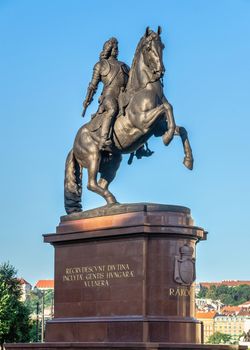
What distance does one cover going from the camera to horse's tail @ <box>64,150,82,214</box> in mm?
29938

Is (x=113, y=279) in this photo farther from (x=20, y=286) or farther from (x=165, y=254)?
(x=20, y=286)

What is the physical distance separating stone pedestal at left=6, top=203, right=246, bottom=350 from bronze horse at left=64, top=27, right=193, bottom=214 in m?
1.55

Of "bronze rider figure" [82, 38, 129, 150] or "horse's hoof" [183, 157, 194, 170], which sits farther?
"bronze rider figure" [82, 38, 129, 150]

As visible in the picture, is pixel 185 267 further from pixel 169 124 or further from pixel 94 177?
pixel 94 177

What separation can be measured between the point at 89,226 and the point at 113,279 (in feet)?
5.72

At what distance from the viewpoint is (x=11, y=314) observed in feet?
180

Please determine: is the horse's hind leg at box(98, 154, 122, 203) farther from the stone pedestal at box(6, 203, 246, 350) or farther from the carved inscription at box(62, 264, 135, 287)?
A: the carved inscription at box(62, 264, 135, 287)

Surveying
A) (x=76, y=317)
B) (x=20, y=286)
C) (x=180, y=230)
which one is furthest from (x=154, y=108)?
(x=20, y=286)

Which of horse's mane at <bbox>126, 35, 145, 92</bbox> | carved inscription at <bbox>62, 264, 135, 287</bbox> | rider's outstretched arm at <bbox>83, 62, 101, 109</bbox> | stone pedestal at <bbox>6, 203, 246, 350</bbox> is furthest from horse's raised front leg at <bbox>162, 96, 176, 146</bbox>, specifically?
carved inscription at <bbox>62, 264, 135, 287</bbox>

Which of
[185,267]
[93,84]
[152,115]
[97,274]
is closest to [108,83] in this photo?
[93,84]

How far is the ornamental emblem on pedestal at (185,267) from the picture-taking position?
26.3m

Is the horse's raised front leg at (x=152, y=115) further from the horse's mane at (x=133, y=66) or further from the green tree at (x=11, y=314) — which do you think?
Answer: the green tree at (x=11, y=314)

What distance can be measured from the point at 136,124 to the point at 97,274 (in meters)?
4.03

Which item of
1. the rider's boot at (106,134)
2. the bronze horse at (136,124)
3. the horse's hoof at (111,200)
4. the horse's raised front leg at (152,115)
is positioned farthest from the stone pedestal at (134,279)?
the horse's raised front leg at (152,115)
